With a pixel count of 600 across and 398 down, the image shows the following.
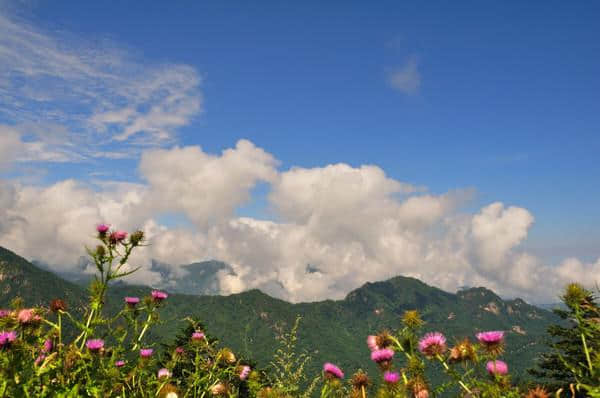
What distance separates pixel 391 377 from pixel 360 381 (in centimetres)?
68

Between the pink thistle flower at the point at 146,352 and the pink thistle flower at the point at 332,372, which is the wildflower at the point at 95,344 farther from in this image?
the pink thistle flower at the point at 332,372

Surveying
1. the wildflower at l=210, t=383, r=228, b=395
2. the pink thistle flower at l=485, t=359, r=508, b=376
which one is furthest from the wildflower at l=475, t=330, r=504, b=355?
the wildflower at l=210, t=383, r=228, b=395

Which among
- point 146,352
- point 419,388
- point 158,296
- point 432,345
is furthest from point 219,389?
point 432,345

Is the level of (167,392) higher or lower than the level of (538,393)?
lower

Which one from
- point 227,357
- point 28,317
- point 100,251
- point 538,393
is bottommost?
point 227,357

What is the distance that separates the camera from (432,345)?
4328 mm

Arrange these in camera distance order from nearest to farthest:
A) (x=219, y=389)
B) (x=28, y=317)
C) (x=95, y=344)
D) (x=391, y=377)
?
(x=391, y=377)
(x=28, y=317)
(x=95, y=344)
(x=219, y=389)

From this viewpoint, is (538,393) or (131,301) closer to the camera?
(538,393)

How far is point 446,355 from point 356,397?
1084 millimetres

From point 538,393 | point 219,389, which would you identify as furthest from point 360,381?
point 538,393

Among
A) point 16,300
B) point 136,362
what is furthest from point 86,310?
point 16,300

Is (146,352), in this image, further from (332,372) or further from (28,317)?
(332,372)

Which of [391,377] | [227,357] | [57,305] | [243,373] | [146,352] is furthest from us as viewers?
[227,357]

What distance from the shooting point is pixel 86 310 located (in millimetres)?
4918
